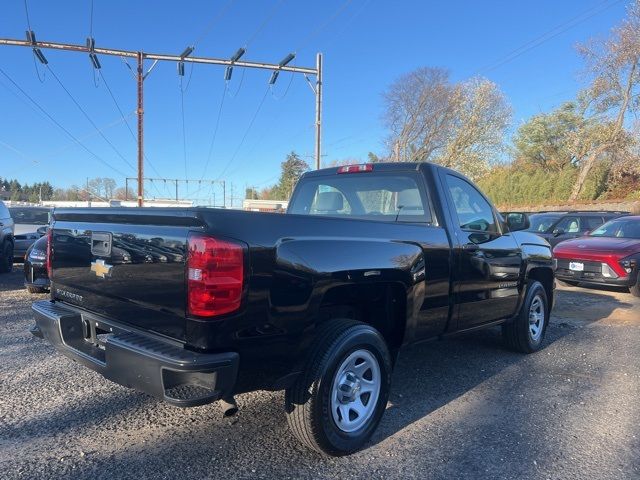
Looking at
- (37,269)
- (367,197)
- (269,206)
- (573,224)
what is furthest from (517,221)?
(269,206)

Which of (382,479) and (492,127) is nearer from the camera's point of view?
(382,479)

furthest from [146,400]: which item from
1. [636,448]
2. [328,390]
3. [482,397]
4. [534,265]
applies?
[534,265]

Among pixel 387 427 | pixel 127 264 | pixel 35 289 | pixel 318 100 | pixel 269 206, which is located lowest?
pixel 387 427

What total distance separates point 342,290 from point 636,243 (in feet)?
28.4

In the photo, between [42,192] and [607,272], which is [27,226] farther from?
[42,192]

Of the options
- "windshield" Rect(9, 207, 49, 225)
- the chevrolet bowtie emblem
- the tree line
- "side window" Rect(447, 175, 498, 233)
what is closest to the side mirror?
"side window" Rect(447, 175, 498, 233)

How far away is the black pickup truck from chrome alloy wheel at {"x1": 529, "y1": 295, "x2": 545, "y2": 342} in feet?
4.54

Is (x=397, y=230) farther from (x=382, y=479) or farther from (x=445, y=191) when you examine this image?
(x=382, y=479)

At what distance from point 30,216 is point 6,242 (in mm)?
4065

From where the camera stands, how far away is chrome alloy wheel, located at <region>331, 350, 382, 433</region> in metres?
2.95

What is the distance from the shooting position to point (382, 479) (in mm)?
2738

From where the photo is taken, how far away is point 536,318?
5445 millimetres

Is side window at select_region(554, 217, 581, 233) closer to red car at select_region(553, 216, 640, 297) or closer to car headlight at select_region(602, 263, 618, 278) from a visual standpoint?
red car at select_region(553, 216, 640, 297)

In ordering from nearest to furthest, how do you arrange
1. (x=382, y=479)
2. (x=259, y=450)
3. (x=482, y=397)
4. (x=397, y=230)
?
1. (x=382, y=479)
2. (x=259, y=450)
3. (x=397, y=230)
4. (x=482, y=397)
